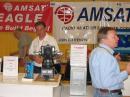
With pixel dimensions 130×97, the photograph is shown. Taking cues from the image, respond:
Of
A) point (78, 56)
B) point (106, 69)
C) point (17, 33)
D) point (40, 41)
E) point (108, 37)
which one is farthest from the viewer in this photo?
point (17, 33)

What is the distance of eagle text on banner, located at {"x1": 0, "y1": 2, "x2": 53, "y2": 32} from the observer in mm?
6406

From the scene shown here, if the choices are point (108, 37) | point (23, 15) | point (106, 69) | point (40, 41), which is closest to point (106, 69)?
point (106, 69)

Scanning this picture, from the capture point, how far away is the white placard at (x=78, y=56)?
3555 mm

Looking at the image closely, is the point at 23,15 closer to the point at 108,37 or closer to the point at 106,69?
the point at 108,37

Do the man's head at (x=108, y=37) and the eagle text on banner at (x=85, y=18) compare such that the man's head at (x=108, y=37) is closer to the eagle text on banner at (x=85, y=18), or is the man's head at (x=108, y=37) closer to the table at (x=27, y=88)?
the table at (x=27, y=88)

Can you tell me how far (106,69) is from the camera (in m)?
2.61

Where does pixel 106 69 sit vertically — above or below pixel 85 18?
below

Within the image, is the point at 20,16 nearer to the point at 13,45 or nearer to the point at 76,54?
the point at 13,45

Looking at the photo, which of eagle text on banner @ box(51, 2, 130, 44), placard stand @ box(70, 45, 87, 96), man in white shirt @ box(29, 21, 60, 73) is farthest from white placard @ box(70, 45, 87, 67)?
eagle text on banner @ box(51, 2, 130, 44)

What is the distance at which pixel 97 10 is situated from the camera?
6.34 m

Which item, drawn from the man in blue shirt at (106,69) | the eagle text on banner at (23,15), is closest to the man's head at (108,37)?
the man in blue shirt at (106,69)

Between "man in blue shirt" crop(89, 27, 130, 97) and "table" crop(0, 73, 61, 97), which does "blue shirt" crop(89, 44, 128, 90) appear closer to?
"man in blue shirt" crop(89, 27, 130, 97)

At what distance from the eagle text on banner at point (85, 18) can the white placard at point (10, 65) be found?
3158mm

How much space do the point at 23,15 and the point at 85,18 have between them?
130 centimetres
